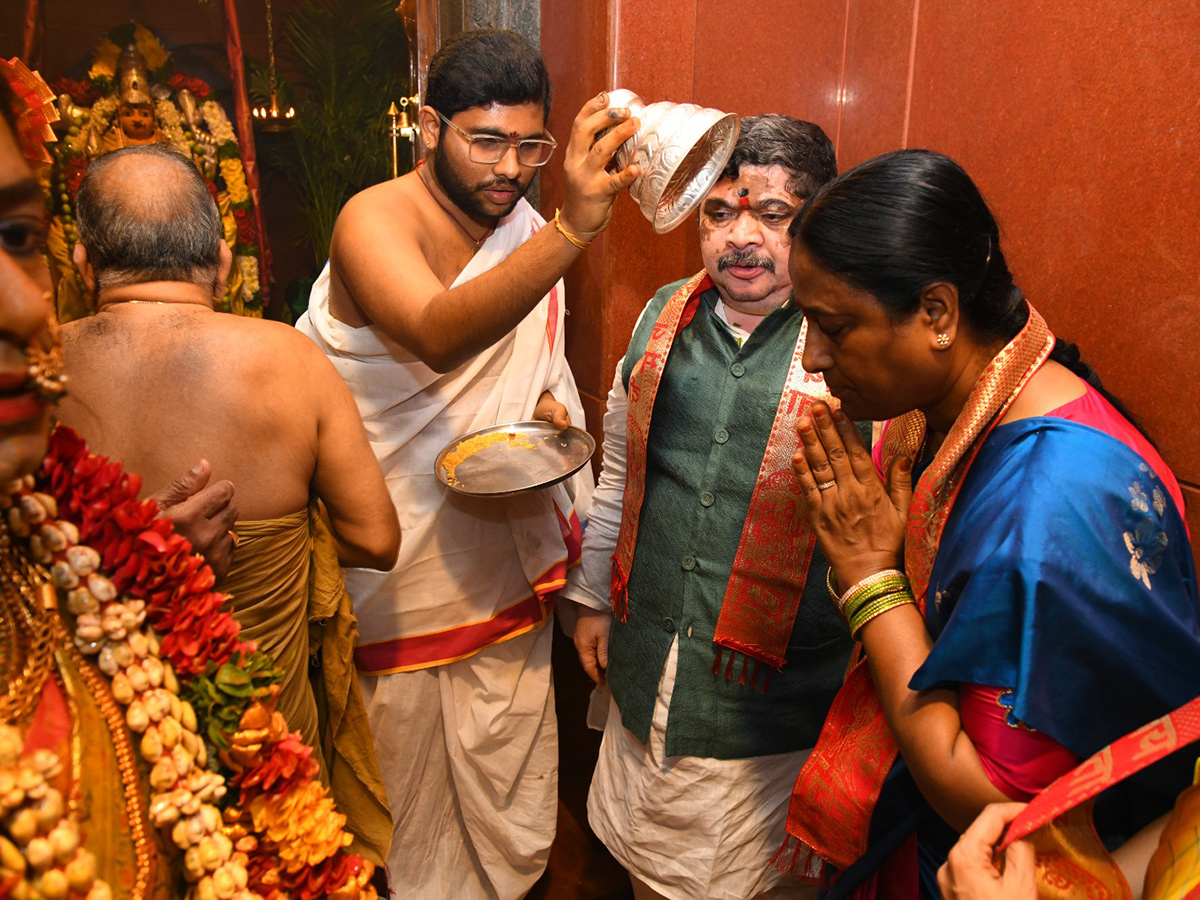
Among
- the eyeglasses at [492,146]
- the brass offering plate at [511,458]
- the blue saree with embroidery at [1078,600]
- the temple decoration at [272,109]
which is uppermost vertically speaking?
the temple decoration at [272,109]

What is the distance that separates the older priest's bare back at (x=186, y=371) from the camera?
1.60 m

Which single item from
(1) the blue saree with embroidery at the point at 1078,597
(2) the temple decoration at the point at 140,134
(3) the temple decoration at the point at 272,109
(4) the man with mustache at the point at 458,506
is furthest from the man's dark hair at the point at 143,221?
(3) the temple decoration at the point at 272,109

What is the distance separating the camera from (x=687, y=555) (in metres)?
2.03

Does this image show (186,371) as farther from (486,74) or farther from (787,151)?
(787,151)

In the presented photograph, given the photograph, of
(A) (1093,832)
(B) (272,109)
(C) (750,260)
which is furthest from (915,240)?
(B) (272,109)

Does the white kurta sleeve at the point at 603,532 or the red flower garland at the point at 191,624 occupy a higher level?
the red flower garland at the point at 191,624

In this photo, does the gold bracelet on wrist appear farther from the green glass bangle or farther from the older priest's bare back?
the older priest's bare back

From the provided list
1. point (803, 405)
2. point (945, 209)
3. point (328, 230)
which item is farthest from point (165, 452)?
point (328, 230)

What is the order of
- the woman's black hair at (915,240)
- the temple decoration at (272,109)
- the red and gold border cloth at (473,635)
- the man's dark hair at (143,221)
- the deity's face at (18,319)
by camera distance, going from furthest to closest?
1. the temple decoration at (272,109)
2. the red and gold border cloth at (473,635)
3. the man's dark hair at (143,221)
4. the woman's black hair at (915,240)
5. the deity's face at (18,319)

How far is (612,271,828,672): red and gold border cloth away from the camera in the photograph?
1.90 m

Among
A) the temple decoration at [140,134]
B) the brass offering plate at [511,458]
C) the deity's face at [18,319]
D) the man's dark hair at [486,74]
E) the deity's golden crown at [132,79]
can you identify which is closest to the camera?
the deity's face at [18,319]

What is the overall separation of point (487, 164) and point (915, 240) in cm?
135

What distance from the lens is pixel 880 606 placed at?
4.47ft

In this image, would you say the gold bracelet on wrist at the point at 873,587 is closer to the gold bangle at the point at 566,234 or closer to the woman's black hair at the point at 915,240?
the woman's black hair at the point at 915,240
